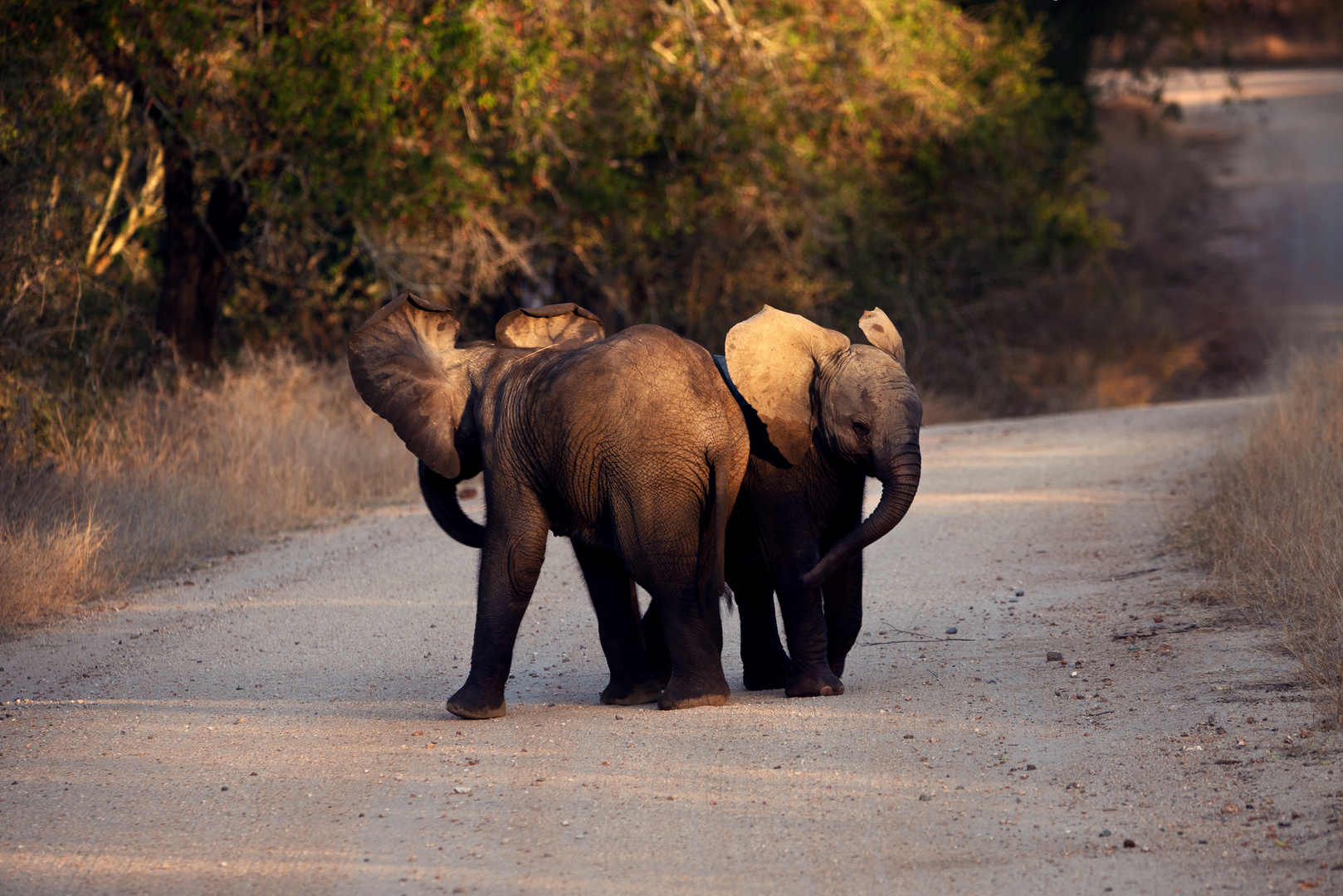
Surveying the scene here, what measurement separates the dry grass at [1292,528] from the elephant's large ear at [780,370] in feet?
6.98

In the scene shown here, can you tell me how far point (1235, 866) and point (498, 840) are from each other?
82.7 inches

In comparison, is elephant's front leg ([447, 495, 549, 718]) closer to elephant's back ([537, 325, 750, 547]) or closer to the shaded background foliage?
elephant's back ([537, 325, 750, 547])

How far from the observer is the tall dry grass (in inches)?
324

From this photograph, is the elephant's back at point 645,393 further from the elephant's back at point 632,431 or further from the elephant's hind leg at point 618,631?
the elephant's hind leg at point 618,631

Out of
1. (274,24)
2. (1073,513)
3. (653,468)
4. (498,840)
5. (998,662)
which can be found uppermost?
(274,24)

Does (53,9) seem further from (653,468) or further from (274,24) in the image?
(653,468)

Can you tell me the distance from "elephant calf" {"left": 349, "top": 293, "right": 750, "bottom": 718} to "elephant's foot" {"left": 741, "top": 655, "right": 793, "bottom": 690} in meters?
0.41

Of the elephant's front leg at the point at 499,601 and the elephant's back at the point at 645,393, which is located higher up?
the elephant's back at the point at 645,393

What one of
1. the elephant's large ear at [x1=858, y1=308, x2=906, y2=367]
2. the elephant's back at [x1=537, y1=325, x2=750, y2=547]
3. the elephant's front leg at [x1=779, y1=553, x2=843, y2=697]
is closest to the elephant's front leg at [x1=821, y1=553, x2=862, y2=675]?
the elephant's front leg at [x1=779, y1=553, x2=843, y2=697]

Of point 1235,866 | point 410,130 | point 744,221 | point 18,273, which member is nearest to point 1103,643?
point 1235,866

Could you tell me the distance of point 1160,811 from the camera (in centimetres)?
424

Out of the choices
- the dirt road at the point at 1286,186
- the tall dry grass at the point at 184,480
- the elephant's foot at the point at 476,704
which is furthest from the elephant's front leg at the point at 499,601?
the dirt road at the point at 1286,186

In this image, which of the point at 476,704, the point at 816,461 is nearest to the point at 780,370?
the point at 816,461

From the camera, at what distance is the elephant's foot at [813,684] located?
19.2ft
